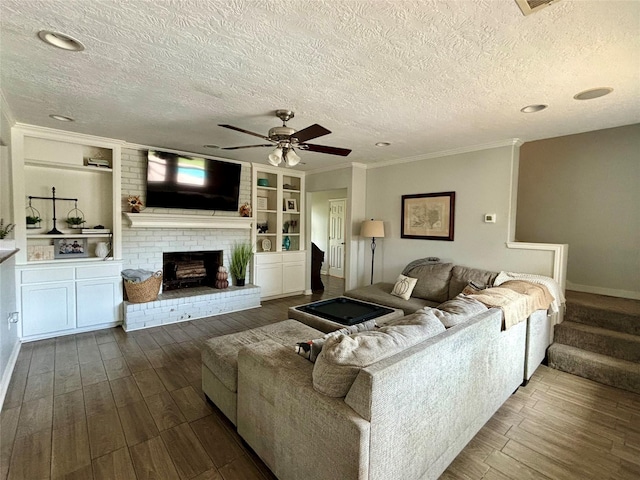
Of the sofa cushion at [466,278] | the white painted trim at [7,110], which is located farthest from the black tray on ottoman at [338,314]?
the white painted trim at [7,110]

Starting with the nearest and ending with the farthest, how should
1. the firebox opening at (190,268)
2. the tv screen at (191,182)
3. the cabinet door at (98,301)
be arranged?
the cabinet door at (98,301)
the tv screen at (191,182)
the firebox opening at (190,268)

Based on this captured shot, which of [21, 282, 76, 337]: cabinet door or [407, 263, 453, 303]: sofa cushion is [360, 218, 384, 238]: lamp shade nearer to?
[407, 263, 453, 303]: sofa cushion

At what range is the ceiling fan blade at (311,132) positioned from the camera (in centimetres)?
232

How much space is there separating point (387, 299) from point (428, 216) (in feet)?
5.07

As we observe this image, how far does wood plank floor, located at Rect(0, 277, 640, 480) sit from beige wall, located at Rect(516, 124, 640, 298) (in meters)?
2.02

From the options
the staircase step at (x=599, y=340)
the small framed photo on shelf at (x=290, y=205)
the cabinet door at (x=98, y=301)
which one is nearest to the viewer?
the staircase step at (x=599, y=340)

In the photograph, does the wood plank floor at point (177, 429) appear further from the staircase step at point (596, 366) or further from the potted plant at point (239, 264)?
the potted plant at point (239, 264)

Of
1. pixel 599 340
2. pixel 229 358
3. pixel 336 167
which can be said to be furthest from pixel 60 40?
pixel 599 340

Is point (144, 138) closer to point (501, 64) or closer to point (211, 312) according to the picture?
point (211, 312)

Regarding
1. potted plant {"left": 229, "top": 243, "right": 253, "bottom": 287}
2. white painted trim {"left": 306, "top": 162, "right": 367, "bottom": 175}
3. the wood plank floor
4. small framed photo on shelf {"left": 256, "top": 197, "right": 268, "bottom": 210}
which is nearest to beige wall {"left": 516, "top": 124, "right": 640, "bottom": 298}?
the wood plank floor

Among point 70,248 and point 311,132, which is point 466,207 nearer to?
point 311,132

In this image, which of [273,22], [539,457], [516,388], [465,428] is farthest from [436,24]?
[516,388]

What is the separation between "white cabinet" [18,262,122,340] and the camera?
11.4ft

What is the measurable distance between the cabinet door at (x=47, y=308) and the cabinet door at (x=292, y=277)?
10.4ft
